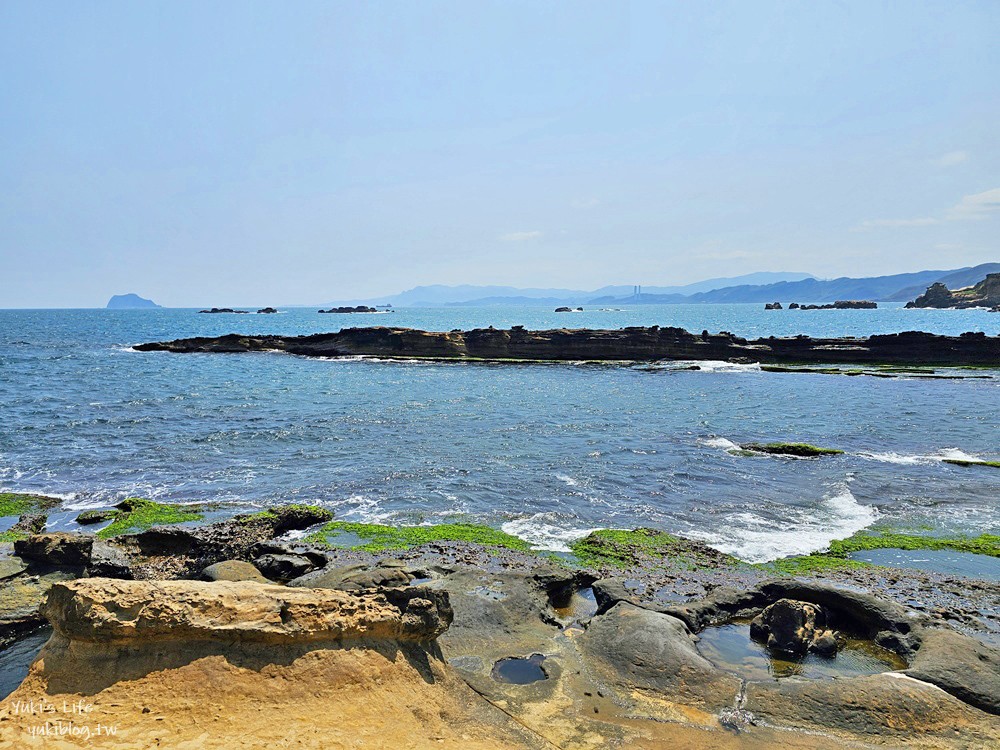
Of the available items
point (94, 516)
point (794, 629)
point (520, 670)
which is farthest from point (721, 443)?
point (94, 516)

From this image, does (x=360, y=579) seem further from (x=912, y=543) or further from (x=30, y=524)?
(x=912, y=543)

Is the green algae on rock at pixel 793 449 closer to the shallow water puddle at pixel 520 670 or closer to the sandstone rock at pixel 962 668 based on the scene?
the sandstone rock at pixel 962 668

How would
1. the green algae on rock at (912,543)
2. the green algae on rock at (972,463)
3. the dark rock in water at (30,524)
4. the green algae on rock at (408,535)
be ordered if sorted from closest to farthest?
the green algae on rock at (912,543)
the green algae on rock at (408,535)
the dark rock in water at (30,524)
the green algae on rock at (972,463)

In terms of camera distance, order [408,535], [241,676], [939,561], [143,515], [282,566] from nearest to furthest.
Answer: [241,676] → [282,566] → [939,561] → [408,535] → [143,515]

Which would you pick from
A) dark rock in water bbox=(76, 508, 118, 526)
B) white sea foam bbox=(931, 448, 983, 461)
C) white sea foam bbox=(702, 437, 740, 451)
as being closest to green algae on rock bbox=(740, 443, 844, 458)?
white sea foam bbox=(702, 437, 740, 451)

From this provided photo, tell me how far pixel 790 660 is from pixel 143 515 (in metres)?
18.2

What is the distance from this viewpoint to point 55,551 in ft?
46.1

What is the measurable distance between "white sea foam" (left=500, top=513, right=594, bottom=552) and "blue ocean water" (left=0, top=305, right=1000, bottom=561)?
0.28ft

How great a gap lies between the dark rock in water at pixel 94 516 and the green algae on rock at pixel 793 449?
25.2 m

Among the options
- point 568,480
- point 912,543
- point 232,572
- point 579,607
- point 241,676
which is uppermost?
point 241,676

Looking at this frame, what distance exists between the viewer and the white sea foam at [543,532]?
17.4 m

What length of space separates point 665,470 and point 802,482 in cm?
502

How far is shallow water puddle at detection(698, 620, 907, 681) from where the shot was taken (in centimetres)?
1086

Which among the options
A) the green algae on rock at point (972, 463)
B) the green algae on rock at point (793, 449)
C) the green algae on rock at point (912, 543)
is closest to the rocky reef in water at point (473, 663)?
the green algae on rock at point (912, 543)
